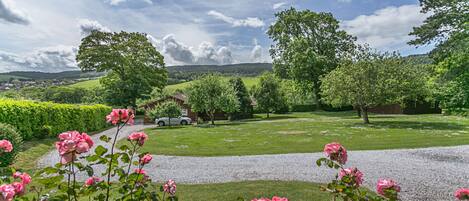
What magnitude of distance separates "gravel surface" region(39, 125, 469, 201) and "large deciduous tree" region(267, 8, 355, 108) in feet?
113

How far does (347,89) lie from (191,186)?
2175 centimetres

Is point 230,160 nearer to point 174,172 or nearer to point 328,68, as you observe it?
point 174,172

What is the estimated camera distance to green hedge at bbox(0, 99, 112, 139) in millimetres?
16061

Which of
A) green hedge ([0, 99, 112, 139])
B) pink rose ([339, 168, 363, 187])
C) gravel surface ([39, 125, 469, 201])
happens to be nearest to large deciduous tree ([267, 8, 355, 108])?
green hedge ([0, 99, 112, 139])

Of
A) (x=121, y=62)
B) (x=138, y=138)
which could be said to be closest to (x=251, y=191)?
(x=138, y=138)

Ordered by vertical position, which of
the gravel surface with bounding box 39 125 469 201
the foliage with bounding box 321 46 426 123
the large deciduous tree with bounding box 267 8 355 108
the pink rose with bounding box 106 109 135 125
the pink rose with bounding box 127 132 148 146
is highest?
the large deciduous tree with bounding box 267 8 355 108

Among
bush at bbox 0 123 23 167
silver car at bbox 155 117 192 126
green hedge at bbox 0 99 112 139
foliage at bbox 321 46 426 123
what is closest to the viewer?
bush at bbox 0 123 23 167

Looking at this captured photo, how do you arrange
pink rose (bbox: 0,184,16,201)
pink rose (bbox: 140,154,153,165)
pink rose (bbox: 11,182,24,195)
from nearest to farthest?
pink rose (bbox: 0,184,16,201), pink rose (bbox: 11,182,24,195), pink rose (bbox: 140,154,153,165)

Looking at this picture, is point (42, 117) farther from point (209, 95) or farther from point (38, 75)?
point (38, 75)

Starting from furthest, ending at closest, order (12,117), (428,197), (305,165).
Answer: (12,117)
(305,165)
(428,197)

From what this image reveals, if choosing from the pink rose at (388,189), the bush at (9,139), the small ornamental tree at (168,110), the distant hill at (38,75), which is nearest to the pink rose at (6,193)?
the pink rose at (388,189)

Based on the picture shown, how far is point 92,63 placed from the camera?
5250 cm

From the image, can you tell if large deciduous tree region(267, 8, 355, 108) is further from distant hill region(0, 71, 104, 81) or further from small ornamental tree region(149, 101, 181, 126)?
distant hill region(0, 71, 104, 81)

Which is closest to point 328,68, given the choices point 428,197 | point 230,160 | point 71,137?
point 230,160
